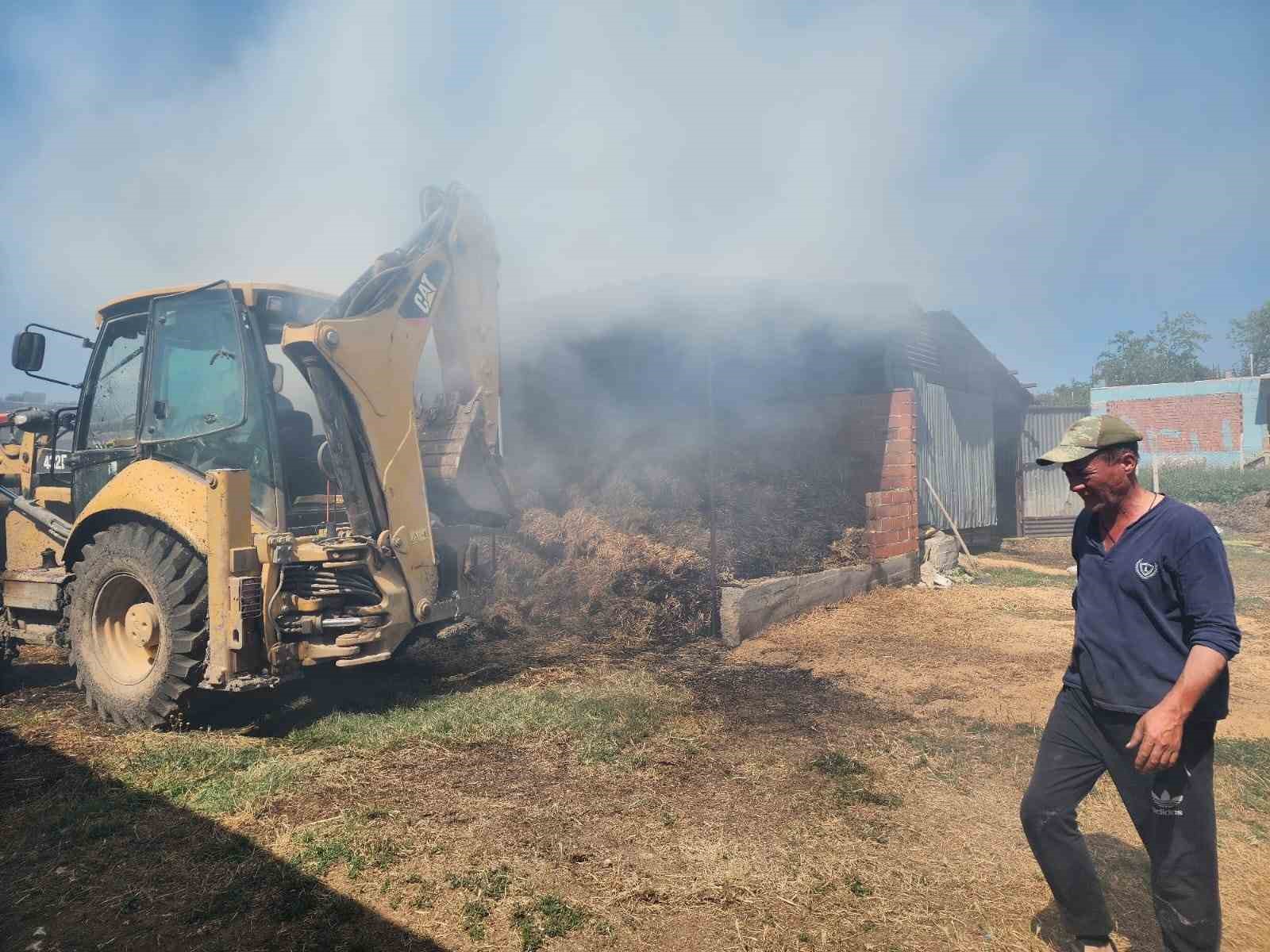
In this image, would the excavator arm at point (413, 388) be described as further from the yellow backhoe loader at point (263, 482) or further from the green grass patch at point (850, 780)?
the green grass patch at point (850, 780)

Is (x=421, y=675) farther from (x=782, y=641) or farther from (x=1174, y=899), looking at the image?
(x=1174, y=899)

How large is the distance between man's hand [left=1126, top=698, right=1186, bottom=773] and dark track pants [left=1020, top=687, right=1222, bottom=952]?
4.6 inches

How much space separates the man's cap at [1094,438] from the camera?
94.4 inches

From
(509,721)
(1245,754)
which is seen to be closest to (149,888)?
(509,721)

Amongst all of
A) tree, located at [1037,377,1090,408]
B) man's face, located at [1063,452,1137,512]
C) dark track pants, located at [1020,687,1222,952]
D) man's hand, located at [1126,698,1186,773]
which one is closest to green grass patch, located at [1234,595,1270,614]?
dark track pants, located at [1020,687,1222,952]

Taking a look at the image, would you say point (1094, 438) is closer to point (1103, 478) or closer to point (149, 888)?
point (1103, 478)

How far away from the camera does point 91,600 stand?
5043 millimetres

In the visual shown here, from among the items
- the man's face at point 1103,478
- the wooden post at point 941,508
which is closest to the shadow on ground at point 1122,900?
the man's face at point 1103,478

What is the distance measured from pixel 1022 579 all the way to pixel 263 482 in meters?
10.0

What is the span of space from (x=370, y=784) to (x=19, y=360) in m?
4.18

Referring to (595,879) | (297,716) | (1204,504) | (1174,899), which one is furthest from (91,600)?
(1204,504)

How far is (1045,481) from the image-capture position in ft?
55.1

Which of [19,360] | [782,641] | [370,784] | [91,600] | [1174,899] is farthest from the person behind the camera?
[782,641]

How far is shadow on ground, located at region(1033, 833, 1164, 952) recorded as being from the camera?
9.01 ft
